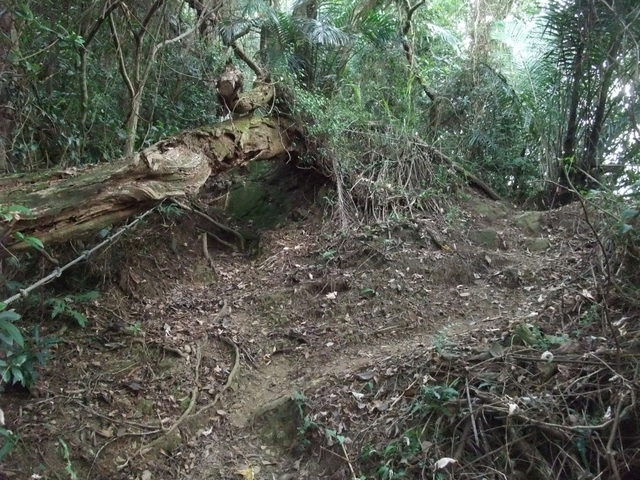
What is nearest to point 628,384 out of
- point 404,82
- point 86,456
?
point 86,456

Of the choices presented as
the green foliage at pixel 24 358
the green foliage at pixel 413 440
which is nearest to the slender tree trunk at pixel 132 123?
the green foliage at pixel 24 358

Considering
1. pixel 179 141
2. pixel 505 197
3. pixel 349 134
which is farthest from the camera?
pixel 505 197

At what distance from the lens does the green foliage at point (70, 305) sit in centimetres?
424

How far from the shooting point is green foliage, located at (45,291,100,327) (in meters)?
4.24

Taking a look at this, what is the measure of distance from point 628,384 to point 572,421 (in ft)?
1.15

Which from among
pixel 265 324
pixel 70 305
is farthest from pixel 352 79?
pixel 70 305

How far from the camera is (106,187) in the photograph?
143 inches

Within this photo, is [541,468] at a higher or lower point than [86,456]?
higher

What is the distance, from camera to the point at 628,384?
256cm

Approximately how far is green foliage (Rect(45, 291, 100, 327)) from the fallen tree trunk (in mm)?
983

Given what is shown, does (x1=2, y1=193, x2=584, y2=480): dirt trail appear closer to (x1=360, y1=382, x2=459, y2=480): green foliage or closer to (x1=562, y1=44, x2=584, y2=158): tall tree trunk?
(x1=360, y1=382, x2=459, y2=480): green foliage

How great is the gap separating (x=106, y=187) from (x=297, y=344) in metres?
2.14

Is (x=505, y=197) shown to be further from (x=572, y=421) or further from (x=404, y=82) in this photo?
(x=572, y=421)

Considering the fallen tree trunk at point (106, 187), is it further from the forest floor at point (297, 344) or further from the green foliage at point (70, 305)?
the forest floor at point (297, 344)
